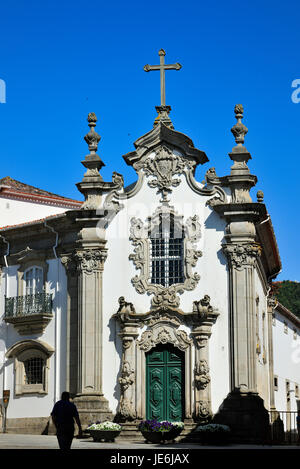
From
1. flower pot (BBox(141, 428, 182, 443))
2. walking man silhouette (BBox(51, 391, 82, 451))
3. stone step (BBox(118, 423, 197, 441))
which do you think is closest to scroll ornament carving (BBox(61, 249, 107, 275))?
stone step (BBox(118, 423, 197, 441))

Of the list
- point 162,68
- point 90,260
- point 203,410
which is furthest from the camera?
point 162,68

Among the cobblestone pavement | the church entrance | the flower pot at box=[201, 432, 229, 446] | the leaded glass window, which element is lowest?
the cobblestone pavement

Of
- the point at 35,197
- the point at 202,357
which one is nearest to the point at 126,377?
the point at 202,357

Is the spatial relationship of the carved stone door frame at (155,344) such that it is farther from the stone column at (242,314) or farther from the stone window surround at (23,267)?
the stone window surround at (23,267)

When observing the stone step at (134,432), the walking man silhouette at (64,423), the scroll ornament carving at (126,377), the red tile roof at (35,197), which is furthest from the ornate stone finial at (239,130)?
the walking man silhouette at (64,423)

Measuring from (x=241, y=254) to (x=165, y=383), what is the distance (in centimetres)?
537

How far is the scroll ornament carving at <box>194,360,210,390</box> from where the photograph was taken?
32.1 meters

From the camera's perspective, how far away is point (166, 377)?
33031 millimetres

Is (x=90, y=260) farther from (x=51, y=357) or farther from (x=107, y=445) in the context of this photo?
(x=107, y=445)

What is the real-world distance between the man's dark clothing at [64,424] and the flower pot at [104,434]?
9599 mm

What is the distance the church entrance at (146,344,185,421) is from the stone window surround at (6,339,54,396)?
14.1ft

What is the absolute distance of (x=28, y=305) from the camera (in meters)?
36.2

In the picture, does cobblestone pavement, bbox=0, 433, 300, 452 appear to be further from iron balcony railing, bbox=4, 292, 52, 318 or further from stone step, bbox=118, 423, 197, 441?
iron balcony railing, bbox=4, 292, 52, 318

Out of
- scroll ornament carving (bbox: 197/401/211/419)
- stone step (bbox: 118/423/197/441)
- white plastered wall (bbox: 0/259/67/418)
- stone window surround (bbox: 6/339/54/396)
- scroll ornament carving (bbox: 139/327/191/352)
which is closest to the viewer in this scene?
stone step (bbox: 118/423/197/441)
